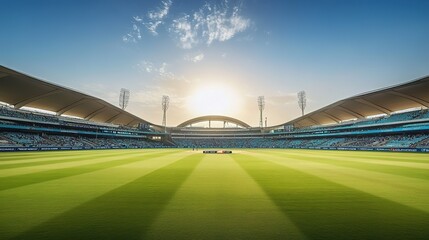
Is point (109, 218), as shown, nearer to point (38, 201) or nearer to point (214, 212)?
point (214, 212)

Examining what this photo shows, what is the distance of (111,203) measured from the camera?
6.25m

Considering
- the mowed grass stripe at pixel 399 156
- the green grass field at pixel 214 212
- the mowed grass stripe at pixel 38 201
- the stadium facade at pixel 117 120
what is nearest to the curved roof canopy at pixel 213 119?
the stadium facade at pixel 117 120

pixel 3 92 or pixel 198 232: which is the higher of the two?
pixel 3 92

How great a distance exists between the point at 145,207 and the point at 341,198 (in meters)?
6.01

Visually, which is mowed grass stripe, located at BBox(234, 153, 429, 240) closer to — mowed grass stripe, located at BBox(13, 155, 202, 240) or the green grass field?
the green grass field

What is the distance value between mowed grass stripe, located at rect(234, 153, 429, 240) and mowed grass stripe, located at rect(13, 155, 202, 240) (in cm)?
341

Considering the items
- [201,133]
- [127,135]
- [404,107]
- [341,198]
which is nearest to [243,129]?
[201,133]

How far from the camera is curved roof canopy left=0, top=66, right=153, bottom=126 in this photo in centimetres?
3934

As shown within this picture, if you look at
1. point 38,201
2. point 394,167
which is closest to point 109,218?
point 38,201

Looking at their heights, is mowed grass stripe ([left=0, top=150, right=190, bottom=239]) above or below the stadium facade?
below

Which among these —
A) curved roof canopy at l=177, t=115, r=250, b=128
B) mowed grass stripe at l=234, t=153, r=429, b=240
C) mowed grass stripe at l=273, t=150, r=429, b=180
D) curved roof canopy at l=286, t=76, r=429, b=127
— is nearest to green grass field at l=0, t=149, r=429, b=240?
mowed grass stripe at l=234, t=153, r=429, b=240

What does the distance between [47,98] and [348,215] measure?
2492 inches

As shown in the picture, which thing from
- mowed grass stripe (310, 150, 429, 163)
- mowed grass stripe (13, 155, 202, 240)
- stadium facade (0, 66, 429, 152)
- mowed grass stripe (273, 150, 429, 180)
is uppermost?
stadium facade (0, 66, 429, 152)

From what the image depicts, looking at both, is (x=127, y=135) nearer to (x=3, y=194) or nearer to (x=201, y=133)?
(x=201, y=133)
